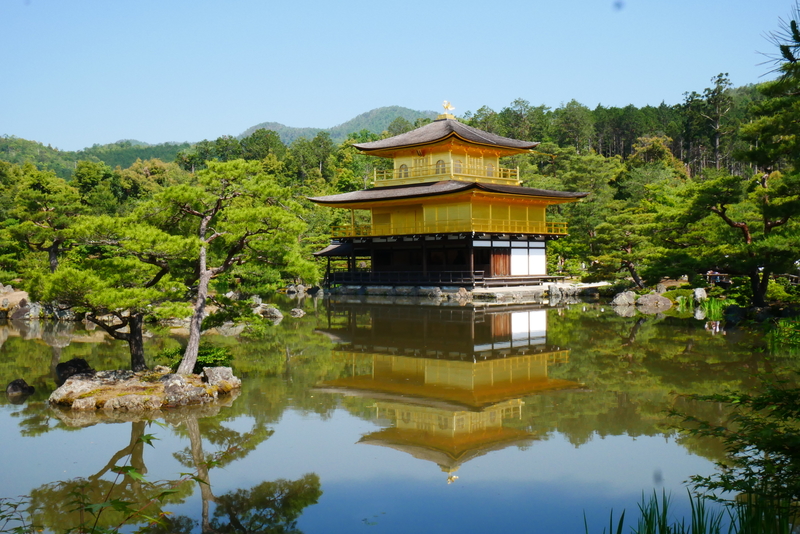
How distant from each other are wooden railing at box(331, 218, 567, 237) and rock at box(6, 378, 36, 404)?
21.1 meters

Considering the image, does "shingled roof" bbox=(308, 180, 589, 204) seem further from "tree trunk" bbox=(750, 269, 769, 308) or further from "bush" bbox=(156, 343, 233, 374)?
"bush" bbox=(156, 343, 233, 374)

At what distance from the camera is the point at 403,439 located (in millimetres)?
8547

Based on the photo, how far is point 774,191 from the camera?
→ 1695cm

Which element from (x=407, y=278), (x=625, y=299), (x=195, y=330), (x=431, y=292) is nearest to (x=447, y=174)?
(x=407, y=278)

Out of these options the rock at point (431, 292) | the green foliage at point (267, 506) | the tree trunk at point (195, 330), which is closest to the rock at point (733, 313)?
the rock at point (431, 292)

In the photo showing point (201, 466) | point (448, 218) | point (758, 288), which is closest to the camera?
point (201, 466)

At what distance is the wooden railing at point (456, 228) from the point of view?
31.2 meters

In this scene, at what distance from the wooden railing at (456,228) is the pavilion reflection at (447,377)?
8.71 metres

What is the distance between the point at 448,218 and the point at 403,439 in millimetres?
24574

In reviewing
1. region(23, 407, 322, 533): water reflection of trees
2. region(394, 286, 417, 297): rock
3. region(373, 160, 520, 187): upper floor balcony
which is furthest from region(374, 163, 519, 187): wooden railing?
region(23, 407, 322, 533): water reflection of trees

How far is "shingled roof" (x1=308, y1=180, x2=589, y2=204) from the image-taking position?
3065 cm

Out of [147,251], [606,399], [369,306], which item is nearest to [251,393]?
→ [147,251]

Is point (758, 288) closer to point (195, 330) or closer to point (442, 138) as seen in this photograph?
point (195, 330)

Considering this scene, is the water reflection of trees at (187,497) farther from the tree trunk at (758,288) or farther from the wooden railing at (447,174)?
the wooden railing at (447,174)
